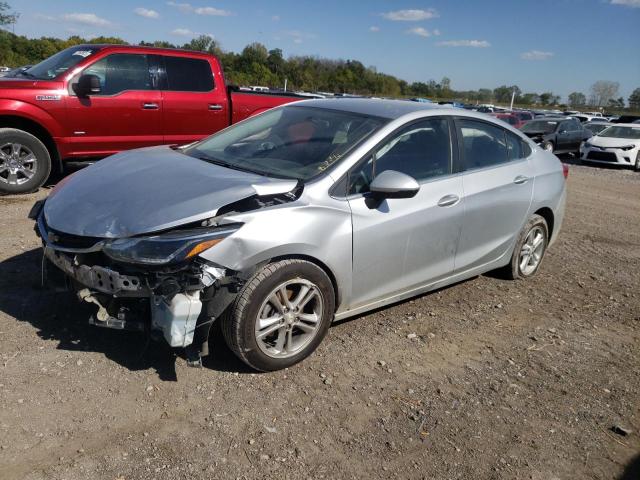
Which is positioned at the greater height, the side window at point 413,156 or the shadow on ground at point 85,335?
the side window at point 413,156

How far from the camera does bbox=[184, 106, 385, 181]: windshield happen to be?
3742 millimetres

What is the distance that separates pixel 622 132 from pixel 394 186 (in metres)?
17.5

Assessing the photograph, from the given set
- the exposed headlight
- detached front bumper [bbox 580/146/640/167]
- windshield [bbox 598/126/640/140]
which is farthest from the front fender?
windshield [bbox 598/126/640/140]

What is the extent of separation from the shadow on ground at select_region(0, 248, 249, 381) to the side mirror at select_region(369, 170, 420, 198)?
1378mm

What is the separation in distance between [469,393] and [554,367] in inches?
32.1

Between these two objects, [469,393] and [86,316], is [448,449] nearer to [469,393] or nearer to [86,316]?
[469,393]

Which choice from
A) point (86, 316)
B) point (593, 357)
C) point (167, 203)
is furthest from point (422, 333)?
point (86, 316)

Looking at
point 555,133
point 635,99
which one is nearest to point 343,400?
point 555,133

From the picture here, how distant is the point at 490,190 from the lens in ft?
14.7

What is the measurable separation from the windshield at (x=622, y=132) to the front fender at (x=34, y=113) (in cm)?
1676

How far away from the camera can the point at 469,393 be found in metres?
3.43

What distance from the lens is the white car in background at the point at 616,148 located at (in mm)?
16891

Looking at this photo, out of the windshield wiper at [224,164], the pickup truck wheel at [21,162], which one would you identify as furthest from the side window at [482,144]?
the pickup truck wheel at [21,162]

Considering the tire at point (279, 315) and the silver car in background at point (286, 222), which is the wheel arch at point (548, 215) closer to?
the silver car in background at point (286, 222)
